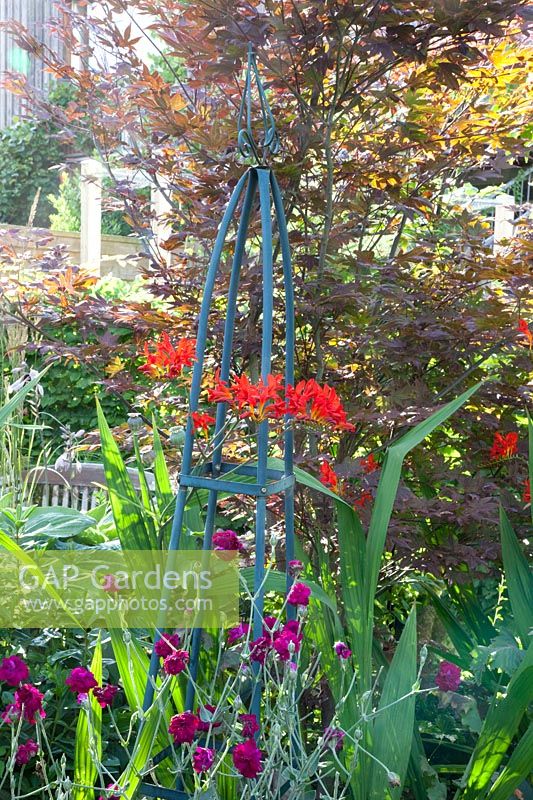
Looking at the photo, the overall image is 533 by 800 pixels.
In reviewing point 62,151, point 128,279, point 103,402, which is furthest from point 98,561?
point 62,151

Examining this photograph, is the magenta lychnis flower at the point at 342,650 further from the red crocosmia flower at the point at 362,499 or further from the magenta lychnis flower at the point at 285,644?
the red crocosmia flower at the point at 362,499

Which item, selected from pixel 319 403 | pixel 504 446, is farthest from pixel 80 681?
pixel 504 446

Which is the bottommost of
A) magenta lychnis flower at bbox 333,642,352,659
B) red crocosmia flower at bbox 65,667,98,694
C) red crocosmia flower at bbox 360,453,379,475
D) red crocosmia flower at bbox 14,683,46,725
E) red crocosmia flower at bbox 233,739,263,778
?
red crocosmia flower at bbox 233,739,263,778

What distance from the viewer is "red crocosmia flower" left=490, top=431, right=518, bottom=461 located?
81.4 inches

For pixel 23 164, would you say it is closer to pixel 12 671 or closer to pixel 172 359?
pixel 172 359

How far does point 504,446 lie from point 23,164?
8717 millimetres

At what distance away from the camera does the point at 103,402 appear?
476 centimetres

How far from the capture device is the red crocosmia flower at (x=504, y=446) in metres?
2.07

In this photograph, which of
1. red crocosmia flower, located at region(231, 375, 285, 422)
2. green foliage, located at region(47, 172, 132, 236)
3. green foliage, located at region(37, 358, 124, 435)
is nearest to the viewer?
red crocosmia flower, located at region(231, 375, 285, 422)

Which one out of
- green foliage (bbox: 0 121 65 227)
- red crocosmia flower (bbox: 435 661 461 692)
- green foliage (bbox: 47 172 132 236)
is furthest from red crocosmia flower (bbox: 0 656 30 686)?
green foliage (bbox: 0 121 65 227)

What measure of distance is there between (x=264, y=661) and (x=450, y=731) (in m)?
0.89

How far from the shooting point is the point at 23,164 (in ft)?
31.6

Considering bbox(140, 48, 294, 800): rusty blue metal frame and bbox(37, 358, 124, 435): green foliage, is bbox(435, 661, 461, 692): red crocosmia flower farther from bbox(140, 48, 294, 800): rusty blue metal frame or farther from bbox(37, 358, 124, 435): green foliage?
bbox(37, 358, 124, 435): green foliage

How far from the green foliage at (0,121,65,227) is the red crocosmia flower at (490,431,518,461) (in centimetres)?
826
